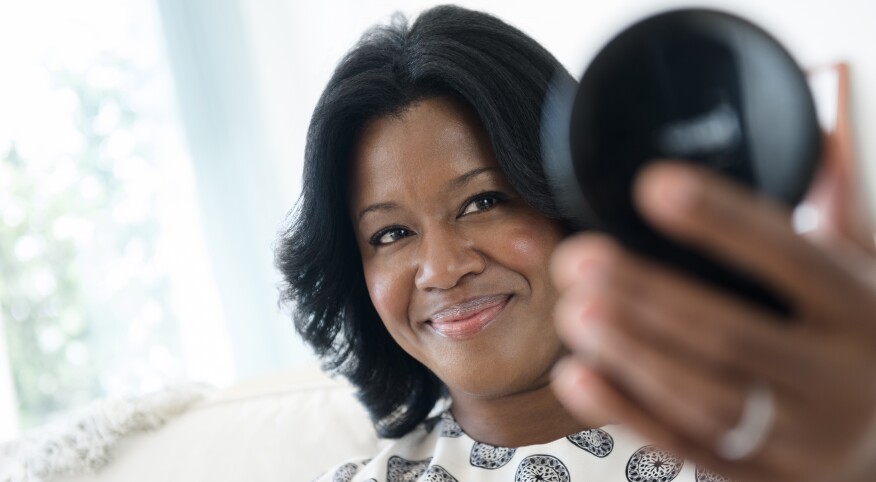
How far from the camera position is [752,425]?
0.53 meters

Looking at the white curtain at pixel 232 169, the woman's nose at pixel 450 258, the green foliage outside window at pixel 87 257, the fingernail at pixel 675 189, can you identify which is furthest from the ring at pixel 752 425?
the white curtain at pixel 232 169

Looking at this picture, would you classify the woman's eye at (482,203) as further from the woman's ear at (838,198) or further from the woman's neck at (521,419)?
the woman's ear at (838,198)

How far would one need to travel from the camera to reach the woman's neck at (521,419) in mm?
1231

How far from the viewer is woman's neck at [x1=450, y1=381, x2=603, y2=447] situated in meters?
1.23

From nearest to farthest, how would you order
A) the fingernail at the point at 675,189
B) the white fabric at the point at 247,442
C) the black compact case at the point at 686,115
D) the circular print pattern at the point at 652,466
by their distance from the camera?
the fingernail at the point at 675,189 < the black compact case at the point at 686,115 < the circular print pattern at the point at 652,466 < the white fabric at the point at 247,442

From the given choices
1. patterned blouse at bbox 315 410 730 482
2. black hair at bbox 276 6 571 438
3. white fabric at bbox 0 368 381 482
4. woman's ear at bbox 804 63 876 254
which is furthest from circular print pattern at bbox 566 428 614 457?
woman's ear at bbox 804 63 876 254

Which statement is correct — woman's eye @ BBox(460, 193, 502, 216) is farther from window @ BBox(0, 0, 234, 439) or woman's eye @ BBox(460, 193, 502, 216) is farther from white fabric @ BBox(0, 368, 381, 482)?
window @ BBox(0, 0, 234, 439)

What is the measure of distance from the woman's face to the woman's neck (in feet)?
0.14

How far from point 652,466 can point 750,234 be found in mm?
677

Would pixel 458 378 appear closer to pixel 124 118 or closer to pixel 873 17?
pixel 873 17

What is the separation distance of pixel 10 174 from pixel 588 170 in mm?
2498

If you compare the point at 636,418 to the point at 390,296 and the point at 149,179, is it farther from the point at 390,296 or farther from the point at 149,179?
the point at 149,179

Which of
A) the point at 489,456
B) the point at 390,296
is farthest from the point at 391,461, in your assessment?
the point at 390,296

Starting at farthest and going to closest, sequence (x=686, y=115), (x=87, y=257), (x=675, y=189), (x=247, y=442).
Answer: (x=87, y=257) < (x=247, y=442) < (x=686, y=115) < (x=675, y=189)
